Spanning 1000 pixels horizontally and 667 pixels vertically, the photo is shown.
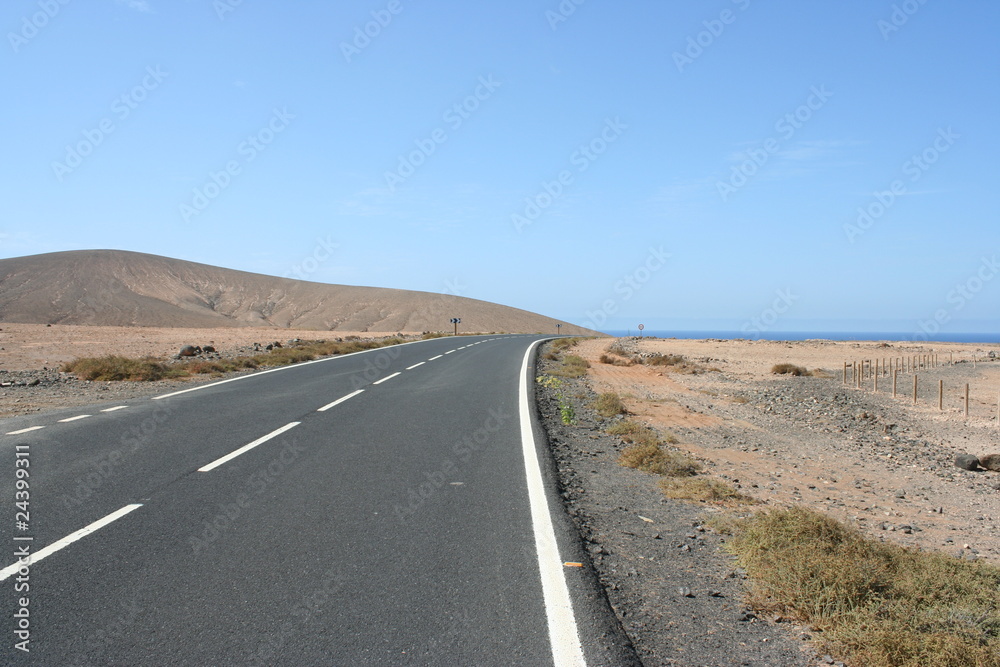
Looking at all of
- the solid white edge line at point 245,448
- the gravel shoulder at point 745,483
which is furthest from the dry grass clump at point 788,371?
the solid white edge line at point 245,448

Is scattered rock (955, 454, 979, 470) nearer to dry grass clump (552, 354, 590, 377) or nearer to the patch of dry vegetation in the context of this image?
dry grass clump (552, 354, 590, 377)

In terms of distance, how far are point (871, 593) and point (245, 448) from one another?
23.9 ft

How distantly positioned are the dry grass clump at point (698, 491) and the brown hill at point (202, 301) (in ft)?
301

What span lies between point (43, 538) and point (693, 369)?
30830 millimetres

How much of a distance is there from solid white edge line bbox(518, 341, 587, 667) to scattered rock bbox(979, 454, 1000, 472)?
1141cm

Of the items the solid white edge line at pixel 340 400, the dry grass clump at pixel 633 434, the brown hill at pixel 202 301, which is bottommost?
the dry grass clump at pixel 633 434

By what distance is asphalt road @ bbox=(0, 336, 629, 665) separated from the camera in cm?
366

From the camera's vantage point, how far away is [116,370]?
1892 centimetres

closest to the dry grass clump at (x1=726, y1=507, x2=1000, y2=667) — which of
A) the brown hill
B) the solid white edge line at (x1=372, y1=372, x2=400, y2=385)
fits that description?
the solid white edge line at (x1=372, y1=372, x2=400, y2=385)

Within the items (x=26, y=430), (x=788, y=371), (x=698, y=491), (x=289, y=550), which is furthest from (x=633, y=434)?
(x=788, y=371)

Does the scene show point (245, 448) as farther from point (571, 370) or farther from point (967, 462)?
point (571, 370)

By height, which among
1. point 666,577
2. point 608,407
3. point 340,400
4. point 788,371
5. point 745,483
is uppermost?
point 788,371

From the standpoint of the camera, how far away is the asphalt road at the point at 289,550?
366 centimetres

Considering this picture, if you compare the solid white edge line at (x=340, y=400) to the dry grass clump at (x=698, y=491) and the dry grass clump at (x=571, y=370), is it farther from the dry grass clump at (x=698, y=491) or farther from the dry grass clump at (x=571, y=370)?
the dry grass clump at (x=571, y=370)
